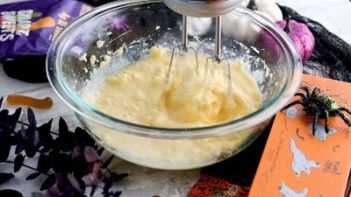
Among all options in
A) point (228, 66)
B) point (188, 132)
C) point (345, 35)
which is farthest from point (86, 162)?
point (345, 35)

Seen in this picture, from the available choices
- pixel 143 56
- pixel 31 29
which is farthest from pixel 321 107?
pixel 31 29

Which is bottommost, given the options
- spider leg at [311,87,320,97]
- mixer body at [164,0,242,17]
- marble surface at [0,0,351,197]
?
marble surface at [0,0,351,197]

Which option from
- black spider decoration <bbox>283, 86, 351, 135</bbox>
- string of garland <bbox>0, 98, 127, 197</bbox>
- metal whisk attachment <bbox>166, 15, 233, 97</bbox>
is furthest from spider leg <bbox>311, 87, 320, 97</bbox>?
string of garland <bbox>0, 98, 127, 197</bbox>

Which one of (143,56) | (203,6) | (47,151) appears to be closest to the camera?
(203,6)

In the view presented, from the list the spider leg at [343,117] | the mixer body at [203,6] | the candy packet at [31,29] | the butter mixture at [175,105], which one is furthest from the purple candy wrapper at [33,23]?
the spider leg at [343,117]

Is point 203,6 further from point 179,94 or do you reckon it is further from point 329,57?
point 329,57

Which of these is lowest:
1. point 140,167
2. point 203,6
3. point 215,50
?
point 140,167

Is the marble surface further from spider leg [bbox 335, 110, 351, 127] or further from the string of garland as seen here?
spider leg [bbox 335, 110, 351, 127]
